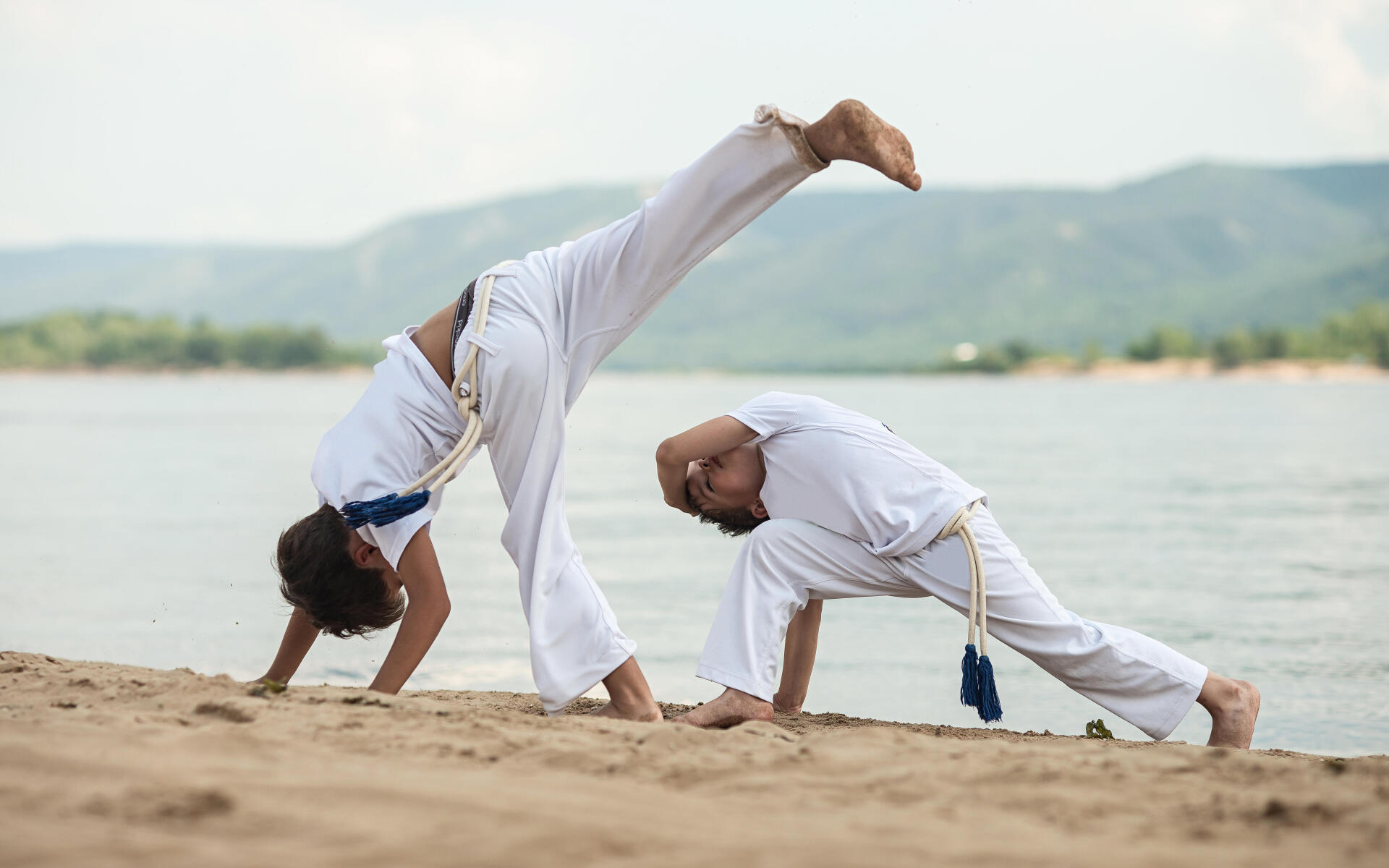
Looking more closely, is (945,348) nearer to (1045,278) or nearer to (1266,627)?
(1045,278)

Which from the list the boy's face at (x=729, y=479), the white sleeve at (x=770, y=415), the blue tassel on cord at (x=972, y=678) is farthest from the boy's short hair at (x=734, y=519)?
the blue tassel on cord at (x=972, y=678)

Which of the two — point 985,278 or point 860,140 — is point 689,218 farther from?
point 985,278

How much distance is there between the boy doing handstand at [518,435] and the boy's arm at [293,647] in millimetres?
12

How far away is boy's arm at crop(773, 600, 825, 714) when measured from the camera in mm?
4191

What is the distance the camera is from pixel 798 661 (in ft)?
13.8

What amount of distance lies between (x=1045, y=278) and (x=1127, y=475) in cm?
14589

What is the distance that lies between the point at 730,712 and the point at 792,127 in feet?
5.75

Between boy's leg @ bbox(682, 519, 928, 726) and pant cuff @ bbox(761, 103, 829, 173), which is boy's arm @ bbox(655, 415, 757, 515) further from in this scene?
pant cuff @ bbox(761, 103, 829, 173)

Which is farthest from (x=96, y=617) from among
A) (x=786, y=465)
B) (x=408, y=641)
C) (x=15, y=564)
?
(x=786, y=465)

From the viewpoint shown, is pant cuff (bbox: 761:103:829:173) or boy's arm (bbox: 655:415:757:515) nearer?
pant cuff (bbox: 761:103:829:173)

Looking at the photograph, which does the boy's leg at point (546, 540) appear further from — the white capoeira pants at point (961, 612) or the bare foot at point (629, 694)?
the white capoeira pants at point (961, 612)

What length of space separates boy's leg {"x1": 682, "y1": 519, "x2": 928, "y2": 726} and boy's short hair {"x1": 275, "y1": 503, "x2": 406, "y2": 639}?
1.06m

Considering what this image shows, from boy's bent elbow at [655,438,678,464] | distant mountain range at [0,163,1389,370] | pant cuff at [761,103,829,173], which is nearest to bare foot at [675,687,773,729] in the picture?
boy's bent elbow at [655,438,678,464]

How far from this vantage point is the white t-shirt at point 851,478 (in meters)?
3.75
